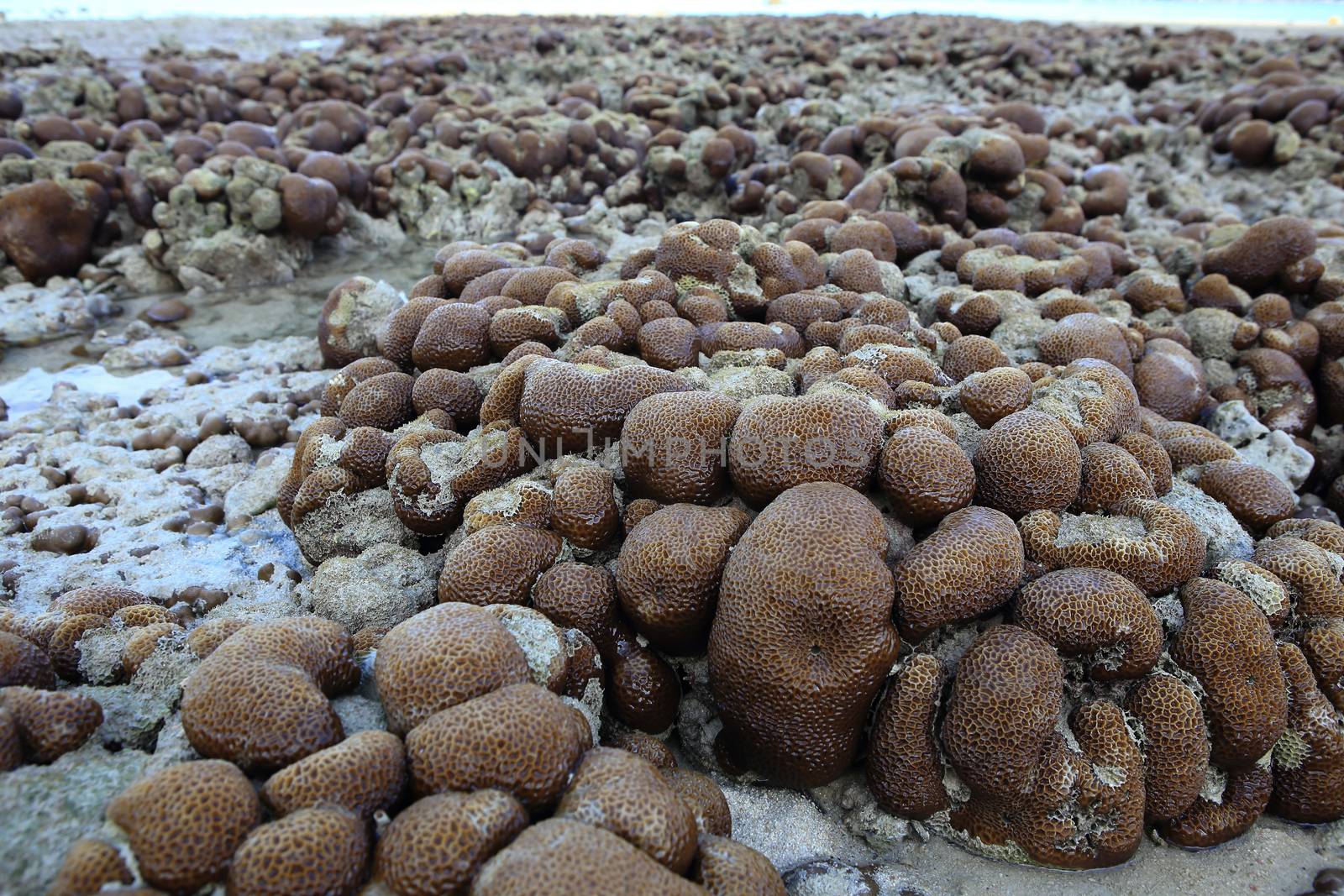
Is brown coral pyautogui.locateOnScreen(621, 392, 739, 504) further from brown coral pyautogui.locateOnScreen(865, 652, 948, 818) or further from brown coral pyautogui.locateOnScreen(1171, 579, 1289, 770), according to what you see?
brown coral pyautogui.locateOnScreen(1171, 579, 1289, 770)

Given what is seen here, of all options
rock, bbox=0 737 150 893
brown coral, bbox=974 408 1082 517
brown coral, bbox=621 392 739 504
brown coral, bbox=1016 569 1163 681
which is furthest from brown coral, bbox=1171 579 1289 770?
rock, bbox=0 737 150 893

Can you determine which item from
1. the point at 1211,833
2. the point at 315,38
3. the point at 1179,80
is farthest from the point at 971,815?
the point at 315,38

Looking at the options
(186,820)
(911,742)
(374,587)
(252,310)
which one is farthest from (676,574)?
(252,310)

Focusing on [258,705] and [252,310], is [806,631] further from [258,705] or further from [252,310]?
[252,310]

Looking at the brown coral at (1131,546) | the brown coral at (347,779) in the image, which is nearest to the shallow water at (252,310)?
the brown coral at (347,779)

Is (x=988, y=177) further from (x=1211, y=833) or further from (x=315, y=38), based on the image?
(x=315, y=38)
